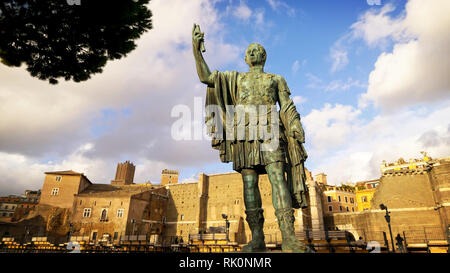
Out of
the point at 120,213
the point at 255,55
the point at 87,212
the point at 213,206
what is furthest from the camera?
the point at 213,206

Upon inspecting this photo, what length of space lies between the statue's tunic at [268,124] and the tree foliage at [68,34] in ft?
10.1

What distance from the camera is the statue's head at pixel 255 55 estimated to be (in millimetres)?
3633

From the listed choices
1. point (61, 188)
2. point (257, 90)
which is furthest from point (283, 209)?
point (61, 188)

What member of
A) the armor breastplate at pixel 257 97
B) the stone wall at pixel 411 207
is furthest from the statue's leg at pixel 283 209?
the stone wall at pixel 411 207

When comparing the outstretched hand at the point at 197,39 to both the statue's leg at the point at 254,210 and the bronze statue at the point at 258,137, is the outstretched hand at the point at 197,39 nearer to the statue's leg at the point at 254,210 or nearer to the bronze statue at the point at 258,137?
the bronze statue at the point at 258,137

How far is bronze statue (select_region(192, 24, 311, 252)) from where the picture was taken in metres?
3.03

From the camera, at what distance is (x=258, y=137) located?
322 cm

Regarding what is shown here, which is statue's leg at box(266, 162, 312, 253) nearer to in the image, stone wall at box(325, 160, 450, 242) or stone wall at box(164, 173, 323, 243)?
stone wall at box(325, 160, 450, 242)

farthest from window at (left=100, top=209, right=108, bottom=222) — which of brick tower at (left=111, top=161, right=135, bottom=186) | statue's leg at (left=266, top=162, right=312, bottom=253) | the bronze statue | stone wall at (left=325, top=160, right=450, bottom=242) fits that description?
brick tower at (left=111, top=161, right=135, bottom=186)

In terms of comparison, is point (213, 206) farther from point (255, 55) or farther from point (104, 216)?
point (255, 55)

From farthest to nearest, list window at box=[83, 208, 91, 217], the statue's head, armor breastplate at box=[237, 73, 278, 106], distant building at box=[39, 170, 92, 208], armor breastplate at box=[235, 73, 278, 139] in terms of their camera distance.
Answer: distant building at box=[39, 170, 92, 208] → window at box=[83, 208, 91, 217] → the statue's head → armor breastplate at box=[237, 73, 278, 106] → armor breastplate at box=[235, 73, 278, 139]

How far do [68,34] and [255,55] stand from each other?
13.3ft

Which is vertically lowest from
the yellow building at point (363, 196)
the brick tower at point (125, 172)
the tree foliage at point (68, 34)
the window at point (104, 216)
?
the window at point (104, 216)
